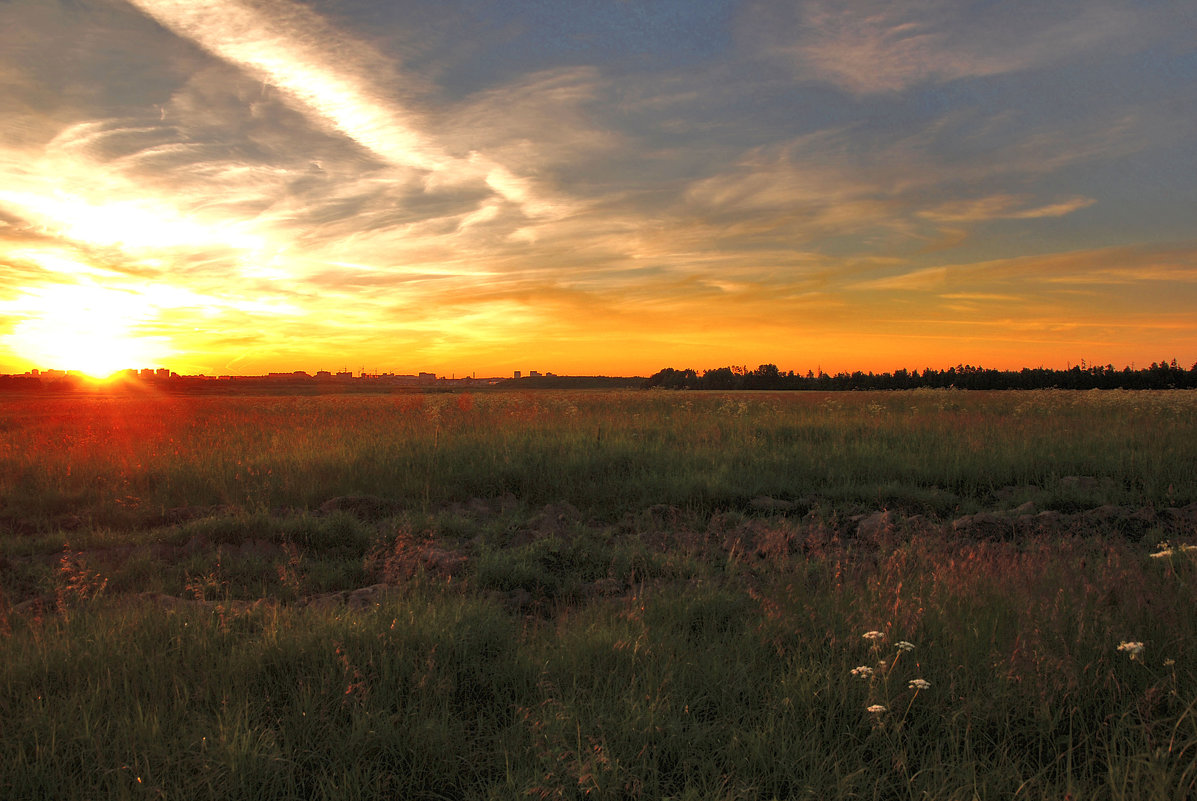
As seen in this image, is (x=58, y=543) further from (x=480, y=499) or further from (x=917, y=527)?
(x=917, y=527)

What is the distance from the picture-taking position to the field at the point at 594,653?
2799 mm

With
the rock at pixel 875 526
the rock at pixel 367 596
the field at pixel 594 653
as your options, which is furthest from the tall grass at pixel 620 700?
the rock at pixel 875 526

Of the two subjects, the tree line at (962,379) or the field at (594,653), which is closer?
the field at (594,653)

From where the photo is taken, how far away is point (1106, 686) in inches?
126

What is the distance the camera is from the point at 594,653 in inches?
146

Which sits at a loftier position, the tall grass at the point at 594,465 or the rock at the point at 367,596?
the tall grass at the point at 594,465

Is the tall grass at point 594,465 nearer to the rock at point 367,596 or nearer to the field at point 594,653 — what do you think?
the field at point 594,653

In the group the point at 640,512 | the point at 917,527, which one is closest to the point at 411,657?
the point at 640,512

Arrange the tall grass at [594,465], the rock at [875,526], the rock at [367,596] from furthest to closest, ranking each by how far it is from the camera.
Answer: the tall grass at [594,465]
the rock at [875,526]
the rock at [367,596]

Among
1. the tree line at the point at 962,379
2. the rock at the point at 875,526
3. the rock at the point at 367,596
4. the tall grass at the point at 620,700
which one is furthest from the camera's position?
the tree line at the point at 962,379

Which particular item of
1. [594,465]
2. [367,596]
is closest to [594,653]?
[367,596]

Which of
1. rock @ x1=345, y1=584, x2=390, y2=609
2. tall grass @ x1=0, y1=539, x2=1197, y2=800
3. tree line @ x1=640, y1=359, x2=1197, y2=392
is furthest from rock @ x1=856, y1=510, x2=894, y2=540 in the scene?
tree line @ x1=640, y1=359, x2=1197, y2=392

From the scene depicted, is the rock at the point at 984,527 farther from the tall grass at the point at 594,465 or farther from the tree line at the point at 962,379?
the tree line at the point at 962,379

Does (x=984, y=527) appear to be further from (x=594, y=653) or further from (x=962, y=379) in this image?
(x=962, y=379)
